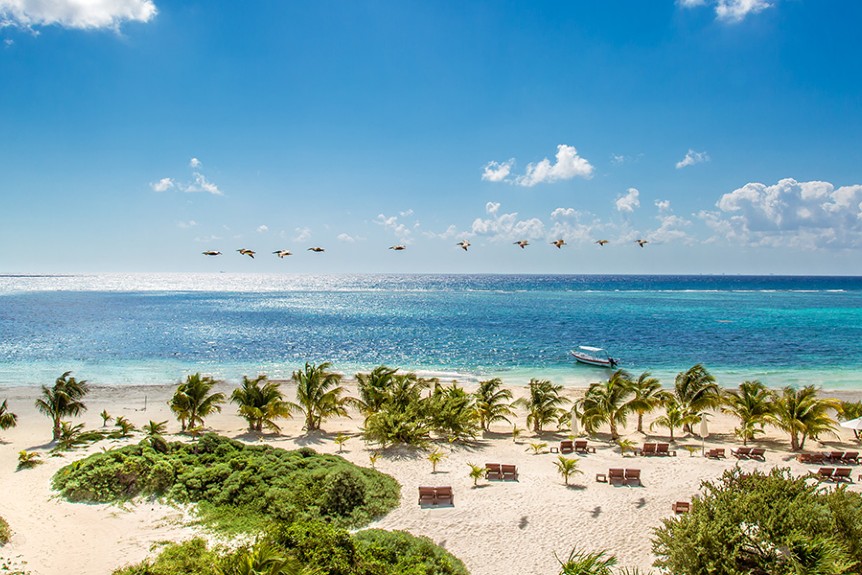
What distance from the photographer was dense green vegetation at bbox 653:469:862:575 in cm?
933

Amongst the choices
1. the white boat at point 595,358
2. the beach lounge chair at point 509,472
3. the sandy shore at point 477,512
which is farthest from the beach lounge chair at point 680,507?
the white boat at point 595,358

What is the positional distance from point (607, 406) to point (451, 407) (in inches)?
298

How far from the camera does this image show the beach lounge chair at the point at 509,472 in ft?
57.5

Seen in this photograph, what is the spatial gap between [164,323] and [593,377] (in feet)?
239

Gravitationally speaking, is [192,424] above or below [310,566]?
below

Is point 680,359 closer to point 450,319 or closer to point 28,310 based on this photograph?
point 450,319

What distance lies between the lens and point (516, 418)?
95.3 feet

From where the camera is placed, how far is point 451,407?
2297 centimetres

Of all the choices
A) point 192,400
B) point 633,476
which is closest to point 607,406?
point 633,476

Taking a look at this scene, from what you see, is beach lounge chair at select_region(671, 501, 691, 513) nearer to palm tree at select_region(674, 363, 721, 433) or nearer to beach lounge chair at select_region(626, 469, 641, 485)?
beach lounge chair at select_region(626, 469, 641, 485)

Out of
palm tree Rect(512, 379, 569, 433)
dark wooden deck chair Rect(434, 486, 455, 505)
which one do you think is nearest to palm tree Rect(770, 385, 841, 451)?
palm tree Rect(512, 379, 569, 433)

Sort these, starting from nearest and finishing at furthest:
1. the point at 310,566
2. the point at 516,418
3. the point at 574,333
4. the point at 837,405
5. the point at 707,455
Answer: the point at 310,566 → the point at 707,455 → the point at 837,405 → the point at 516,418 → the point at 574,333

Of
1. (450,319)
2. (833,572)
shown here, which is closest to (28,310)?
(450,319)

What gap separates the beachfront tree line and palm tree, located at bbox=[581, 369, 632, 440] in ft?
0.15
